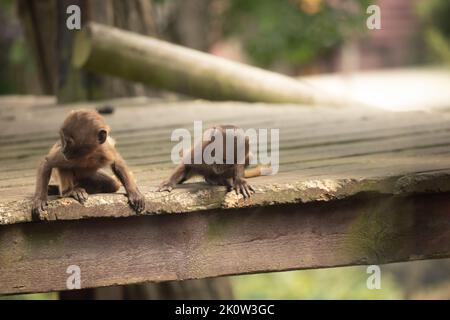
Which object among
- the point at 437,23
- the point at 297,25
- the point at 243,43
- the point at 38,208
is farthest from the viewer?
the point at 437,23

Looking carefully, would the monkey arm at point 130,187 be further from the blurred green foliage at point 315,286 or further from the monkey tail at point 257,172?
the blurred green foliage at point 315,286

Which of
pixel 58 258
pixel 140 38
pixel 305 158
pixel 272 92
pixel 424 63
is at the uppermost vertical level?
pixel 424 63

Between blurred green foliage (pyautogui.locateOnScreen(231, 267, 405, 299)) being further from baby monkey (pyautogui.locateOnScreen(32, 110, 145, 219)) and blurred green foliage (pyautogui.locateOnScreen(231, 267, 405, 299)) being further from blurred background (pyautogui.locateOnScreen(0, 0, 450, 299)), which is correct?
baby monkey (pyautogui.locateOnScreen(32, 110, 145, 219))

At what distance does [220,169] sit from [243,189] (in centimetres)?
31

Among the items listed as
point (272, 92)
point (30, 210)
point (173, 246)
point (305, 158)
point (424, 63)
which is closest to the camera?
point (30, 210)

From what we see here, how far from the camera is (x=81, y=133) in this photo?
4379 mm

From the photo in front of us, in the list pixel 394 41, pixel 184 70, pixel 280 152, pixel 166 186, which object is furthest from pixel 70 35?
pixel 394 41

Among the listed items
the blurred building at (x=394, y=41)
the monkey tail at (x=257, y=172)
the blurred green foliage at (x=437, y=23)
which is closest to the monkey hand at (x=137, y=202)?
the monkey tail at (x=257, y=172)

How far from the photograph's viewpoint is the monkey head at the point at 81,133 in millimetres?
4355

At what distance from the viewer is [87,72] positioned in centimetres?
919

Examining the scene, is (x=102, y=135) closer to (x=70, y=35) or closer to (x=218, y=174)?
(x=218, y=174)

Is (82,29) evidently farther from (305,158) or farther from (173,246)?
(173,246)
